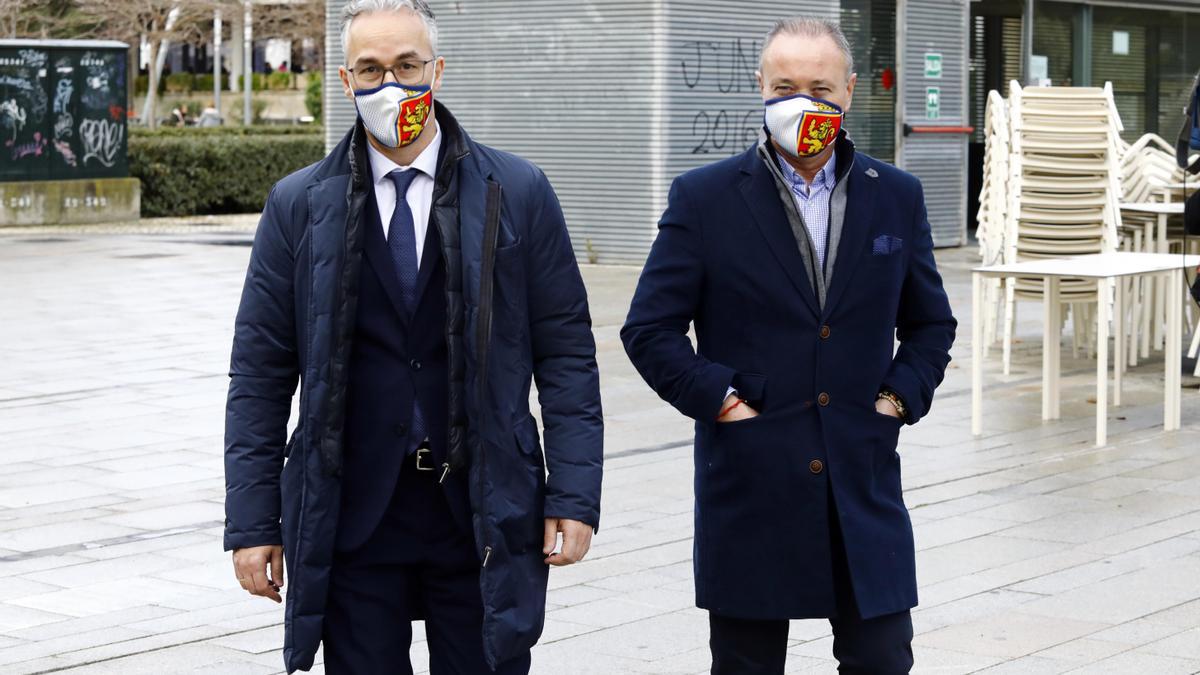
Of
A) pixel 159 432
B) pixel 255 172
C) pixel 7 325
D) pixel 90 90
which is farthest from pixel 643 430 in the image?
pixel 255 172

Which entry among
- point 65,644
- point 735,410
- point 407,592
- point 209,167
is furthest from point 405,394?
point 209,167

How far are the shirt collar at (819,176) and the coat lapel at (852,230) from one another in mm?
45

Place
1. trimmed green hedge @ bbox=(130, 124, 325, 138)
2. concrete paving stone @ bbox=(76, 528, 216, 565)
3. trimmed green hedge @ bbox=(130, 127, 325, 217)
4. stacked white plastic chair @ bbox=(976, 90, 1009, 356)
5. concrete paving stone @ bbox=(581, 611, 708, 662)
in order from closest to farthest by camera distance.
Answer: concrete paving stone @ bbox=(581, 611, 708, 662)
concrete paving stone @ bbox=(76, 528, 216, 565)
stacked white plastic chair @ bbox=(976, 90, 1009, 356)
trimmed green hedge @ bbox=(130, 127, 325, 217)
trimmed green hedge @ bbox=(130, 124, 325, 138)

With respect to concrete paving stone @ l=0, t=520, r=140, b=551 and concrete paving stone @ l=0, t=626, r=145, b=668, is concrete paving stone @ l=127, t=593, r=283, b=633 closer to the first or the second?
concrete paving stone @ l=0, t=626, r=145, b=668

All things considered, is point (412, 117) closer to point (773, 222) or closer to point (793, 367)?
point (773, 222)

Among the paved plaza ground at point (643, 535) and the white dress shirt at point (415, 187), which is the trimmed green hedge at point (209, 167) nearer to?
the paved plaza ground at point (643, 535)

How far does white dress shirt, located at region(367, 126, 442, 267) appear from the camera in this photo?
3.41 m

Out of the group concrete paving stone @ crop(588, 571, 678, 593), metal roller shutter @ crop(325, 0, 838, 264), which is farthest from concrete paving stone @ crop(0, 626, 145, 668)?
metal roller shutter @ crop(325, 0, 838, 264)

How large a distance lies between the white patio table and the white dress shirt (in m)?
5.91

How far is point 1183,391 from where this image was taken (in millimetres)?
10703

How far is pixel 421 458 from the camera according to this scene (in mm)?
3340

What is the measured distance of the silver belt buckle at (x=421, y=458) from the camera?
334 centimetres

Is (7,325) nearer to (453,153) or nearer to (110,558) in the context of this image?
(110,558)

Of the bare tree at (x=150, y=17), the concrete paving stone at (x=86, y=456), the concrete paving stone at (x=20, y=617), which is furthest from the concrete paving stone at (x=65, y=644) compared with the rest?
the bare tree at (x=150, y=17)
